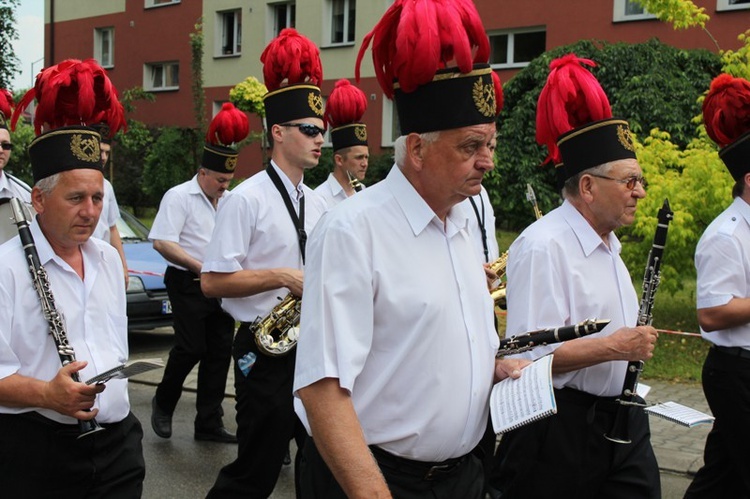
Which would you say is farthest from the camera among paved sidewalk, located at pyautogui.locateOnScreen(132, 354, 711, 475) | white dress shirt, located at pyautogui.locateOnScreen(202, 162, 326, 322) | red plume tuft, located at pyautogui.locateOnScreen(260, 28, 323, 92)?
paved sidewalk, located at pyautogui.locateOnScreen(132, 354, 711, 475)

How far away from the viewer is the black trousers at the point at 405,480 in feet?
9.70

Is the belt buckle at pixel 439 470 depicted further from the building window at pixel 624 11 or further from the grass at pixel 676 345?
the building window at pixel 624 11

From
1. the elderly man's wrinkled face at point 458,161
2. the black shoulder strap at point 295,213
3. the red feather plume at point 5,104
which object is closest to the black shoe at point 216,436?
the black shoulder strap at point 295,213

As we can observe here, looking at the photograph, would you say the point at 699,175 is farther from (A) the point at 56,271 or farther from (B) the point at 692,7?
(A) the point at 56,271

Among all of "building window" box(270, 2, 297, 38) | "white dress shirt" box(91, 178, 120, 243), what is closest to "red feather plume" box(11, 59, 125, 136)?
"white dress shirt" box(91, 178, 120, 243)

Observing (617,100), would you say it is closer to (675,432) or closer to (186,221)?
(675,432)

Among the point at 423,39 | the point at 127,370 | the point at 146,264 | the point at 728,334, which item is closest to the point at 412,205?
the point at 423,39

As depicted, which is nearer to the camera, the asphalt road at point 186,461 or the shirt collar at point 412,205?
the shirt collar at point 412,205

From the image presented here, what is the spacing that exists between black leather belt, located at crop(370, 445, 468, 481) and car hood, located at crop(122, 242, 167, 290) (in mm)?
8372

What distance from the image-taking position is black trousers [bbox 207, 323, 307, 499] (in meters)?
5.04

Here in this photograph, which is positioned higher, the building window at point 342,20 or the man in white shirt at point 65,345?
the building window at point 342,20

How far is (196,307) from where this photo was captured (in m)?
7.72

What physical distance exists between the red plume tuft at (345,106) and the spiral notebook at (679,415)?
5.10 meters

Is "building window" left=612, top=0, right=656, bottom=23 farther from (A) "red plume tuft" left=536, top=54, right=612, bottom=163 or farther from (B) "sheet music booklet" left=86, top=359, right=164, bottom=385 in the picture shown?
(B) "sheet music booklet" left=86, top=359, right=164, bottom=385
